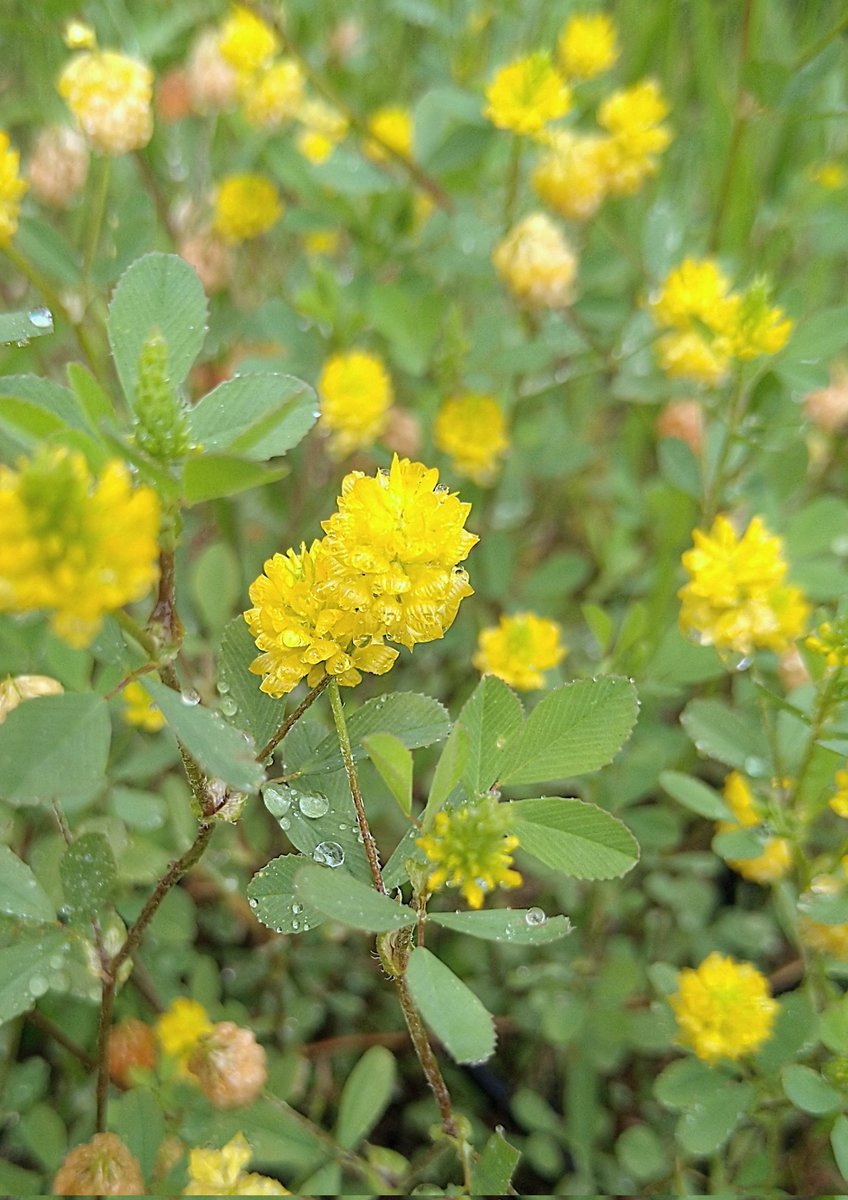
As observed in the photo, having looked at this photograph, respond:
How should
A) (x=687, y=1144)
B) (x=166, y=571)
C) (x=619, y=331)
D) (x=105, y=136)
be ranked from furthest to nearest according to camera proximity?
(x=619, y=331) → (x=105, y=136) → (x=687, y=1144) → (x=166, y=571)

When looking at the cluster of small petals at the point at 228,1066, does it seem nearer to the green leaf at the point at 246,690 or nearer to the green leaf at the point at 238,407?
the green leaf at the point at 246,690

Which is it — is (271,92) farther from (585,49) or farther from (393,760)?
(393,760)

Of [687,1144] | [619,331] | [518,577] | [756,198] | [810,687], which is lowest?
[687,1144]

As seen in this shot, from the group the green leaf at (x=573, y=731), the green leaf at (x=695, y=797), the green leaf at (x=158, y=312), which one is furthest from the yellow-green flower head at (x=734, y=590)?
the green leaf at (x=158, y=312)

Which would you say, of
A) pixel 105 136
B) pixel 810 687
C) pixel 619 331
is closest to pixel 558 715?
pixel 810 687

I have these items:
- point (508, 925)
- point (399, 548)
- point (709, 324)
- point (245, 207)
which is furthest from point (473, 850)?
point (245, 207)

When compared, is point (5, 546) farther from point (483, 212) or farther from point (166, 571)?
point (483, 212)
